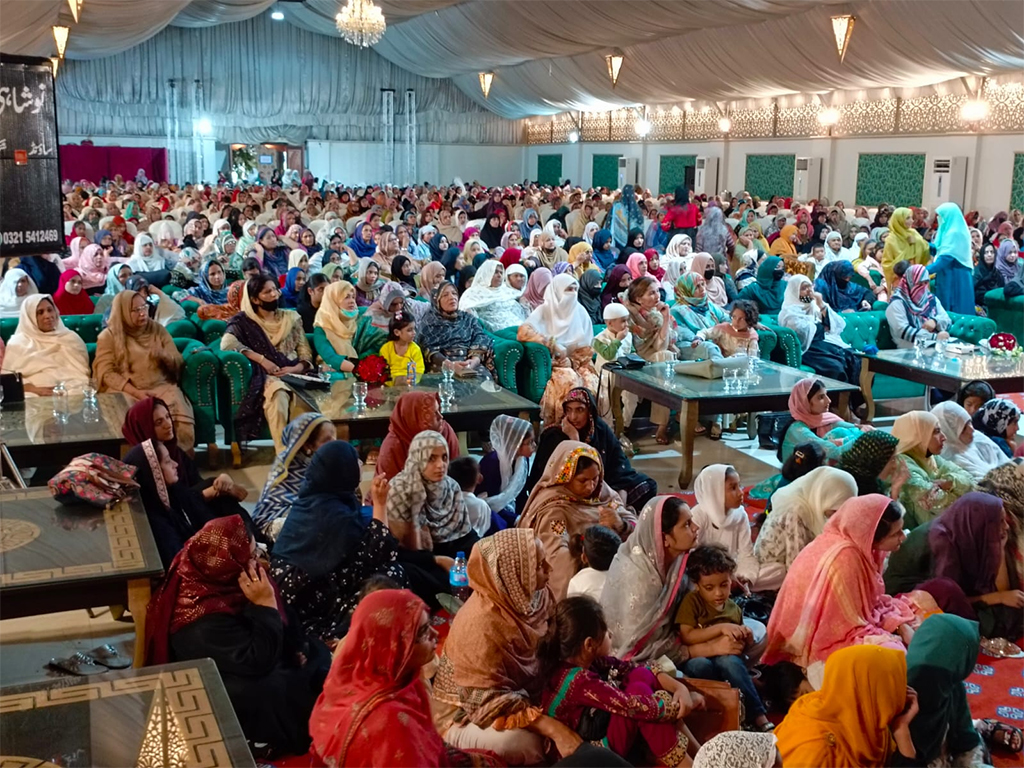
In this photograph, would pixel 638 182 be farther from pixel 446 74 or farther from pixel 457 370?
pixel 457 370

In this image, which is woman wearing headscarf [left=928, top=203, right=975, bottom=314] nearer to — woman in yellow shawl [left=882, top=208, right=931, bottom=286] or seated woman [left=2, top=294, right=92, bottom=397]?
woman in yellow shawl [left=882, top=208, right=931, bottom=286]

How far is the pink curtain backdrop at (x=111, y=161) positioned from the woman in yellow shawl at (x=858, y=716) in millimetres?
21857

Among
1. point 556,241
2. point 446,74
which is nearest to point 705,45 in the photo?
point 556,241

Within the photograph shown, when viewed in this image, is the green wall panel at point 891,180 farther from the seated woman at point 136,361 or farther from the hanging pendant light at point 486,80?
the seated woman at point 136,361

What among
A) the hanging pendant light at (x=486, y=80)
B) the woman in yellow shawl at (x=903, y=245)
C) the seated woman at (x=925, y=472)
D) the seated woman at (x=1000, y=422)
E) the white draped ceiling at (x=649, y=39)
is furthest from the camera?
the hanging pendant light at (x=486, y=80)

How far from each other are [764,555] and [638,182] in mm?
17479

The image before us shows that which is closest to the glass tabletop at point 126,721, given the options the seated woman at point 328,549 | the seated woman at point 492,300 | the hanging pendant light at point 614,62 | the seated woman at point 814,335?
the seated woman at point 328,549

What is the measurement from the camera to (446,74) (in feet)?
75.5

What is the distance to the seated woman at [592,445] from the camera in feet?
15.3

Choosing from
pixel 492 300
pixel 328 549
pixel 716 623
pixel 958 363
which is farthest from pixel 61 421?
pixel 958 363

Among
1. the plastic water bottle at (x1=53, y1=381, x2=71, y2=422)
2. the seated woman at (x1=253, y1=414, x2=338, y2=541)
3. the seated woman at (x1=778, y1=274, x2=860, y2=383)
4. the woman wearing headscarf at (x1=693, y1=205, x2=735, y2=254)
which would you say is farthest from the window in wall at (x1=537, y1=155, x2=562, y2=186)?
the seated woman at (x1=253, y1=414, x2=338, y2=541)

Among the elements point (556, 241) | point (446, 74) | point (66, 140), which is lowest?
point (556, 241)

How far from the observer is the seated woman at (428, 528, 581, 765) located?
2604mm

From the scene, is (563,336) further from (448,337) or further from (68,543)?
(68,543)
